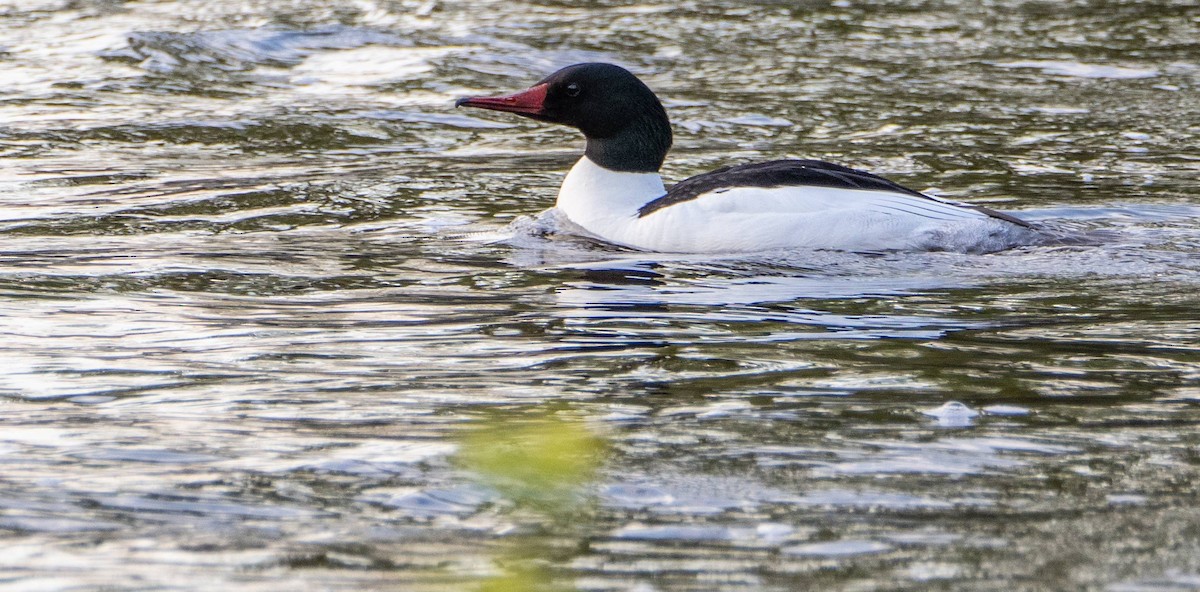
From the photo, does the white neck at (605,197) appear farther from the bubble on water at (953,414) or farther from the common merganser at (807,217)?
the bubble on water at (953,414)

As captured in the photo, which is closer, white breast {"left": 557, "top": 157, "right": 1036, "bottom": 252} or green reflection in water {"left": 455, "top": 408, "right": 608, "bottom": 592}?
green reflection in water {"left": 455, "top": 408, "right": 608, "bottom": 592}

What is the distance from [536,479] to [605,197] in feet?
14.0

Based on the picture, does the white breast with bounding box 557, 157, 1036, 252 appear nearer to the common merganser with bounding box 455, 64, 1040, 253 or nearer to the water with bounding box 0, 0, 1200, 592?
the common merganser with bounding box 455, 64, 1040, 253

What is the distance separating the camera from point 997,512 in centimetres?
354

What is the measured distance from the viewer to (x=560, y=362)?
5.07 m

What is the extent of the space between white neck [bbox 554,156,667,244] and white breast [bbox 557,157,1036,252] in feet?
1.44

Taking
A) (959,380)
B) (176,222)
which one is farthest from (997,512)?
(176,222)

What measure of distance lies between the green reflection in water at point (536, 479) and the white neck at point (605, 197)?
347cm

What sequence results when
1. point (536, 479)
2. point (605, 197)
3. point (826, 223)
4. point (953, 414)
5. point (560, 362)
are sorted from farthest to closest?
1. point (605, 197)
2. point (826, 223)
3. point (560, 362)
4. point (953, 414)
5. point (536, 479)

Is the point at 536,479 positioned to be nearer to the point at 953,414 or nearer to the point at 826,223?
the point at 953,414

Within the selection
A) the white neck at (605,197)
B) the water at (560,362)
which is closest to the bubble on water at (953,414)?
the water at (560,362)

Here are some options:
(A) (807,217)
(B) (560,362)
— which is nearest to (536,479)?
(B) (560,362)

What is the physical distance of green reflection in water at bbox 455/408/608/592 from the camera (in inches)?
130

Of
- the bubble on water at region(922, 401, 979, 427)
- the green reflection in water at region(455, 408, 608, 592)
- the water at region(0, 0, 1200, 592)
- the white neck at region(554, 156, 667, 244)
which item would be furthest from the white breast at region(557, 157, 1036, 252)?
the green reflection in water at region(455, 408, 608, 592)
